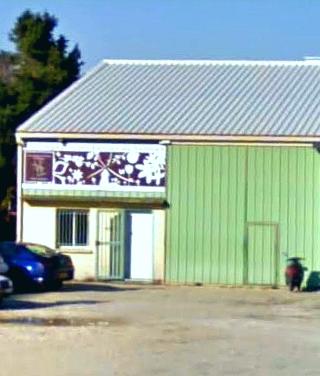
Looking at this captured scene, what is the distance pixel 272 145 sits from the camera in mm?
43344

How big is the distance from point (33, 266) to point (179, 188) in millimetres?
7119

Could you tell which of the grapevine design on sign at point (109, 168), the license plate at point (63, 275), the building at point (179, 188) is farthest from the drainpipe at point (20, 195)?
the license plate at point (63, 275)

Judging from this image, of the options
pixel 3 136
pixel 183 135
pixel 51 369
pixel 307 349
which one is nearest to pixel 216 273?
pixel 183 135

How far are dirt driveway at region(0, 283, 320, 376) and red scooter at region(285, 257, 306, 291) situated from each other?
6.32 ft

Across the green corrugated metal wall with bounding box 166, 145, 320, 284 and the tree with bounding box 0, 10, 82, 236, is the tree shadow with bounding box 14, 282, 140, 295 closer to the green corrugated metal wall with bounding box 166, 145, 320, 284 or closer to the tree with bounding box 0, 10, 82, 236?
the green corrugated metal wall with bounding box 166, 145, 320, 284

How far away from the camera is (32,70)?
57.5 meters

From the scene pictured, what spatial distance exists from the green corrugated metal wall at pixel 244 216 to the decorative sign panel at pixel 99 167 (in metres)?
1.10

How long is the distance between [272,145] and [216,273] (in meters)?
4.06

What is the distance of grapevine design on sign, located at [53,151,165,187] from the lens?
44.2 meters

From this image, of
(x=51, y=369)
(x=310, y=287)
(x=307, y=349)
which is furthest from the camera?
(x=310, y=287)

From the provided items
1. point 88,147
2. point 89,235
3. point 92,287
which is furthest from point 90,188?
point 92,287

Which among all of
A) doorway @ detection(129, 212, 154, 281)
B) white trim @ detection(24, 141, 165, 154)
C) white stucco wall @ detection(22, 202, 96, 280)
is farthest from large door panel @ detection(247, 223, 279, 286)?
white stucco wall @ detection(22, 202, 96, 280)

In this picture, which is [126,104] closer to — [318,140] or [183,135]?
[183,135]

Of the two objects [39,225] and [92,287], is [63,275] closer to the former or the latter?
[92,287]
